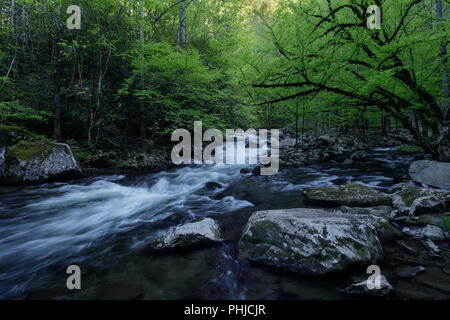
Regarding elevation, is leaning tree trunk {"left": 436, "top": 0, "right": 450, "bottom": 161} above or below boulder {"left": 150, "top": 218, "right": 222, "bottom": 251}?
above

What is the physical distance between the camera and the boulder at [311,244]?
95.6 inches

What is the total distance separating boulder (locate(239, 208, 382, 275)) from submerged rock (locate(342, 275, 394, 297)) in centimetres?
26

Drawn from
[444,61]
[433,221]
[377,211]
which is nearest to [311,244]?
[377,211]

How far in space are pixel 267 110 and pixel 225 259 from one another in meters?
15.4

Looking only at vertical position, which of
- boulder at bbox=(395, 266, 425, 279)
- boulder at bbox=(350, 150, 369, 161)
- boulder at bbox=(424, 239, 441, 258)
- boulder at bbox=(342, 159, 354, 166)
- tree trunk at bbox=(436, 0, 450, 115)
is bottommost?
boulder at bbox=(395, 266, 425, 279)

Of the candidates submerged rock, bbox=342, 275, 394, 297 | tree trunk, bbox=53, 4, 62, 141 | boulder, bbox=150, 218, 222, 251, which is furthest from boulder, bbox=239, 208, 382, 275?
tree trunk, bbox=53, 4, 62, 141

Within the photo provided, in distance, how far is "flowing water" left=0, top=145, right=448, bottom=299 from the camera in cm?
238

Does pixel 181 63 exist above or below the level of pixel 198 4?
below

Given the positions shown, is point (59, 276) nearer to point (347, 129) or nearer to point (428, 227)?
point (428, 227)

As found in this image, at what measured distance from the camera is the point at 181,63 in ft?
28.9

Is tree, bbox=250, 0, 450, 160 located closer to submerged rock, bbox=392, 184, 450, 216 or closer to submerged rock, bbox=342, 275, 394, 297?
submerged rock, bbox=392, 184, 450, 216

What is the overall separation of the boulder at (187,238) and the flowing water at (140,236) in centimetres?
13

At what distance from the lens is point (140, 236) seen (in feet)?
12.9
